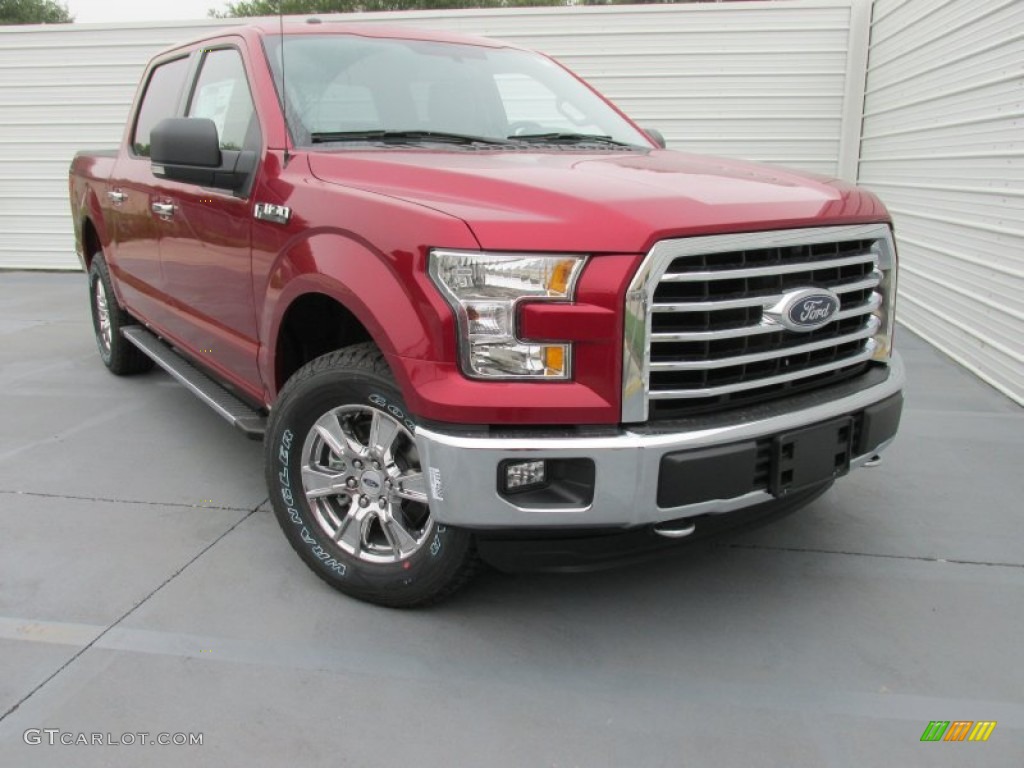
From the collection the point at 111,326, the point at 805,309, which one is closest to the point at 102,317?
the point at 111,326

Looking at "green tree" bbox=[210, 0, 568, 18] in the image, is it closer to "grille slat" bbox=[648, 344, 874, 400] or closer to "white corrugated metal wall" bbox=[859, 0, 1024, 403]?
"white corrugated metal wall" bbox=[859, 0, 1024, 403]

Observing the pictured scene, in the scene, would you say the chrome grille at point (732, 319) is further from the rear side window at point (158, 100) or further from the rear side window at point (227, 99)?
the rear side window at point (158, 100)

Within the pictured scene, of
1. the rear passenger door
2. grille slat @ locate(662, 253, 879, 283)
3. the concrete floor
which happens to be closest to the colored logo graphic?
the concrete floor

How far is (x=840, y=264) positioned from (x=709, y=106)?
7.67 meters

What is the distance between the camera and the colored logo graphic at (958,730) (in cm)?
226

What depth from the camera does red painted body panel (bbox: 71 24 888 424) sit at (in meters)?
2.27

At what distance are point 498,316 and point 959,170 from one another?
5510mm

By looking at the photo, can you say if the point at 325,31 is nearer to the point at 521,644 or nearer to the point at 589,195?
the point at 589,195

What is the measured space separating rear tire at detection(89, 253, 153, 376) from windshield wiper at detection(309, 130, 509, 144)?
3038 mm

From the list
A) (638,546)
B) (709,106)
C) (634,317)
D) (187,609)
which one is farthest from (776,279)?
(709,106)

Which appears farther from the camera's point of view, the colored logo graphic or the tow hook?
the tow hook

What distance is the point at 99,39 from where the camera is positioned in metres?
10.8

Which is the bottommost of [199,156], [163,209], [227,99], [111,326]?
[111,326]

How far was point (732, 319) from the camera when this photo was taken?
2438 millimetres
